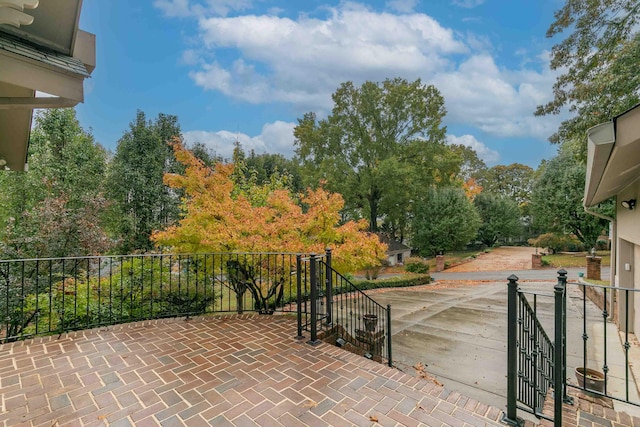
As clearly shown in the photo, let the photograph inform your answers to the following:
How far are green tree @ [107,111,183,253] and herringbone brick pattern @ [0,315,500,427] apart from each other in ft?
34.5

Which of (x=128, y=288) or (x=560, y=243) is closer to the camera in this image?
(x=128, y=288)

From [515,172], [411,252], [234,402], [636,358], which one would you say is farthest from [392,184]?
[515,172]

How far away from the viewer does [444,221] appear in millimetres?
21141

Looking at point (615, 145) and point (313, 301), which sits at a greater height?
point (615, 145)

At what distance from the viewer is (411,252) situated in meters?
27.4

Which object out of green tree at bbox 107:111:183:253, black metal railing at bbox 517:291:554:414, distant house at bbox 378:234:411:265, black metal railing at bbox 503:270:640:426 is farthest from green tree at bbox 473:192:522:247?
black metal railing at bbox 517:291:554:414

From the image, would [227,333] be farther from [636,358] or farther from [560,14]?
[560,14]

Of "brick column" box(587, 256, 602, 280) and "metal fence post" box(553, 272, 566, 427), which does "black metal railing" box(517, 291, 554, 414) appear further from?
"brick column" box(587, 256, 602, 280)

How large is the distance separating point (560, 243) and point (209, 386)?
2561 centimetres

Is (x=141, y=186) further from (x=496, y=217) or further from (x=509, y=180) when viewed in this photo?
(x=509, y=180)

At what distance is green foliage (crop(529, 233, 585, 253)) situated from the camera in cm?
2080

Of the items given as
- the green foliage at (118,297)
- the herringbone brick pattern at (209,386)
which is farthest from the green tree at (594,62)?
the green foliage at (118,297)

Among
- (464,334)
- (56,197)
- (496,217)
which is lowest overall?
(464,334)

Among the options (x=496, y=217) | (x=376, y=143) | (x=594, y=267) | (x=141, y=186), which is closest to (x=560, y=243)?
(x=496, y=217)
